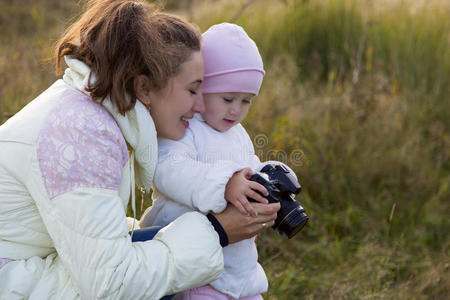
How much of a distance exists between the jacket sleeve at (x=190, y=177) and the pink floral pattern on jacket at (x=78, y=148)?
25 cm

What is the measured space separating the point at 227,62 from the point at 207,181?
50cm

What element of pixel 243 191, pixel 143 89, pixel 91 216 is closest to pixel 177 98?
pixel 143 89

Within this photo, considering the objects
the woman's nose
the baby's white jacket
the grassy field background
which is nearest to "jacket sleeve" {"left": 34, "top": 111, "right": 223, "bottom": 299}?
the baby's white jacket

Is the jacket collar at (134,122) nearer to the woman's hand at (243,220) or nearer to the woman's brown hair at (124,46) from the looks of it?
the woman's brown hair at (124,46)

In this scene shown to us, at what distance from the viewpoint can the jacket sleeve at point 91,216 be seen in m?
1.66

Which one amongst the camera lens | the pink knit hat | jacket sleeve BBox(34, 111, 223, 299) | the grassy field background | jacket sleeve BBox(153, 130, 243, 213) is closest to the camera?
jacket sleeve BBox(34, 111, 223, 299)

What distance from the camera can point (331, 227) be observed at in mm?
3582

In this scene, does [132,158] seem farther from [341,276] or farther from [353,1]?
[353,1]

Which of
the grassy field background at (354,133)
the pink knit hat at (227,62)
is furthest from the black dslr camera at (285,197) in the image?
the grassy field background at (354,133)

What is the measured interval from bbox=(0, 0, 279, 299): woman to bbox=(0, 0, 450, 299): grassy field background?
1.17 meters

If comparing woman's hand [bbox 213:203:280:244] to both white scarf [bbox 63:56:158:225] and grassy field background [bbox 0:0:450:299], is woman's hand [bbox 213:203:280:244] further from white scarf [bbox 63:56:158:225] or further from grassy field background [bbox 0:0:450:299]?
grassy field background [bbox 0:0:450:299]

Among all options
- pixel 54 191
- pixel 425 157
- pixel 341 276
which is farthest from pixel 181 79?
pixel 425 157

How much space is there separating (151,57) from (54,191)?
52 centimetres

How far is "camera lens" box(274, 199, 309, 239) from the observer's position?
2.02m
